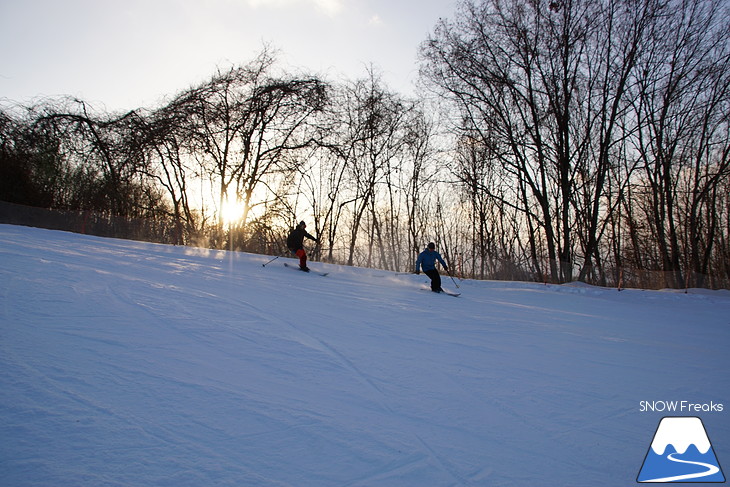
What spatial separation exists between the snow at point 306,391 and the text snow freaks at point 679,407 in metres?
0.08

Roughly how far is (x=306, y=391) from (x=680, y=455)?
3.20 meters

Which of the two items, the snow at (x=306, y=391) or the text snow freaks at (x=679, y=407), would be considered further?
the text snow freaks at (x=679, y=407)

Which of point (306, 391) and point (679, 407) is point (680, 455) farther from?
point (306, 391)

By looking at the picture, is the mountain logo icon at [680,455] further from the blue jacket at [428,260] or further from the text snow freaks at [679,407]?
the blue jacket at [428,260]

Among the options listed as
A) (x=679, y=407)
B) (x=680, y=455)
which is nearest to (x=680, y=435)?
(x=680, y=455)

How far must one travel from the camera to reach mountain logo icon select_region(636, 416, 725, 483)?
2.93 m

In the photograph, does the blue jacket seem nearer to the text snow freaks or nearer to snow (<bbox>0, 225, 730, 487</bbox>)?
snow (<bbox>0, 225, 730, 487</bbox>)

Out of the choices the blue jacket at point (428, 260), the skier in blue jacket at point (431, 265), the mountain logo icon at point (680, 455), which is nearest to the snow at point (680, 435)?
the mountain logo icon at point (680, 455)

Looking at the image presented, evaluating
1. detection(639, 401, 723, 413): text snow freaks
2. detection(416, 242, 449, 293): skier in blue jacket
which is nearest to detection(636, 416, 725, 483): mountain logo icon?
detection(639, 401, 723, 413): text snow freaks

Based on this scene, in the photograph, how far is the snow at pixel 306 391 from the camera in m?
2.58

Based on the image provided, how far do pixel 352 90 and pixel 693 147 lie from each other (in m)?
20.6

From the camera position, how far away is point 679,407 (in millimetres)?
4109

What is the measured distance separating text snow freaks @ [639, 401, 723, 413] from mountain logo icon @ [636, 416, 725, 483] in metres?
0.16

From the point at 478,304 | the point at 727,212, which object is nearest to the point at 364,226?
the point at 478,304
